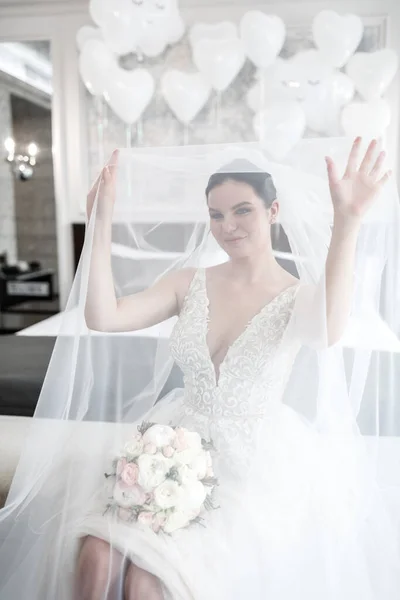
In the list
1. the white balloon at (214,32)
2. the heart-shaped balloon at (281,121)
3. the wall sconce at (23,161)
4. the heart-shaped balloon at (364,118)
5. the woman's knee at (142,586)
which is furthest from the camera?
the wall sconce at (23,161)

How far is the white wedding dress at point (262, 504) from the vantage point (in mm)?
939

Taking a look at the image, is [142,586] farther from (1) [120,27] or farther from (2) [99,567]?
(1) [120,27]

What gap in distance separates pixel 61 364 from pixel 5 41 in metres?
3.58

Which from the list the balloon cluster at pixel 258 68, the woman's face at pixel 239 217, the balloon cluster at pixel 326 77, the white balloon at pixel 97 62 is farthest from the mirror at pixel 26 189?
the woman's face at pixel 239 217

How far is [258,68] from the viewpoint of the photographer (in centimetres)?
338

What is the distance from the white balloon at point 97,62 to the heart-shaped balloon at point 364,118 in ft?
4.80

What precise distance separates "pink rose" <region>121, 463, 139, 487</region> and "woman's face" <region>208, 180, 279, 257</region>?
49cm

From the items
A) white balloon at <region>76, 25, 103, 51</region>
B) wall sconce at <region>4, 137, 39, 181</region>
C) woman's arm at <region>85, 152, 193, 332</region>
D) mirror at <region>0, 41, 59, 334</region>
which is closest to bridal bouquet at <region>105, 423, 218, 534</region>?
woman's arm at <region>85, 152, 193, 332</region>

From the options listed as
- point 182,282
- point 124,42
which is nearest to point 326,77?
point 124,42

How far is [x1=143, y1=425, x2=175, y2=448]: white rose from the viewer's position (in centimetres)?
98

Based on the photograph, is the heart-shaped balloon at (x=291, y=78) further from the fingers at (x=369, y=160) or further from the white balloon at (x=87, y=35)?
the fingers at (x=369, y=160)

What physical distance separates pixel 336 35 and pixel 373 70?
0.30 meters

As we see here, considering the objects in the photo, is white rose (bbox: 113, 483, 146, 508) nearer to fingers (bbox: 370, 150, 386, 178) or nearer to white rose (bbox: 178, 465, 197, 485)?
white rose (bbox: 178, 465, 197, 485)

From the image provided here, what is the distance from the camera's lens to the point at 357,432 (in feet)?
3.76
